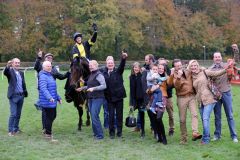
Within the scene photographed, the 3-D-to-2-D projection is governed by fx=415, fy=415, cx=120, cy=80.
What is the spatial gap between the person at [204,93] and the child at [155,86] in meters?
0.69

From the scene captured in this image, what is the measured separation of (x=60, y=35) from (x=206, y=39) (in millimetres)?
20984

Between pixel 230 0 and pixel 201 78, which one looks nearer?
pixel 201 78

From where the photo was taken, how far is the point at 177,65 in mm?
8805

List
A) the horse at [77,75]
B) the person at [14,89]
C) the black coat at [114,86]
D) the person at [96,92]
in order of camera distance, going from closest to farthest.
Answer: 1. the person at [96,92]
2. the black coat at [114,86]
3. the horse at [77,75]
4. the person at [14,89]

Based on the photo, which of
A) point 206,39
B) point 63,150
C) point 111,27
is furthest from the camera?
point 206,39

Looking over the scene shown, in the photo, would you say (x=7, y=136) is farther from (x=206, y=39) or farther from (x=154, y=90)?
(x=206, y=39)

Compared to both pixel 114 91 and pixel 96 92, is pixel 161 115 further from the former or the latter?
pixel 96 92

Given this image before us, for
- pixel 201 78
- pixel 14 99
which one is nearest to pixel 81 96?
pixel 14 99

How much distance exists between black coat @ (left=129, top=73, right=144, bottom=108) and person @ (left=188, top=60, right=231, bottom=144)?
143 centimetres

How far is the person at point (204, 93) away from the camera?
8.66 metres

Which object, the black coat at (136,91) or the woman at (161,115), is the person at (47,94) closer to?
the black coat at (136,91)

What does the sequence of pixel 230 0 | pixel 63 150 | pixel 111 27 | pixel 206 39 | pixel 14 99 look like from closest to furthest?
1. pixel 63 150
2. pixel 14 99
3. pixel 111 27
4. pixel 206 39
5. pixel 230 0

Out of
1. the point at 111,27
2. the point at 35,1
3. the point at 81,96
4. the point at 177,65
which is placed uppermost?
the point at 35,1

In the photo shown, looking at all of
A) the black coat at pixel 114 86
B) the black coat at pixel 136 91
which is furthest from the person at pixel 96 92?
the black coat at pixel 136 91
